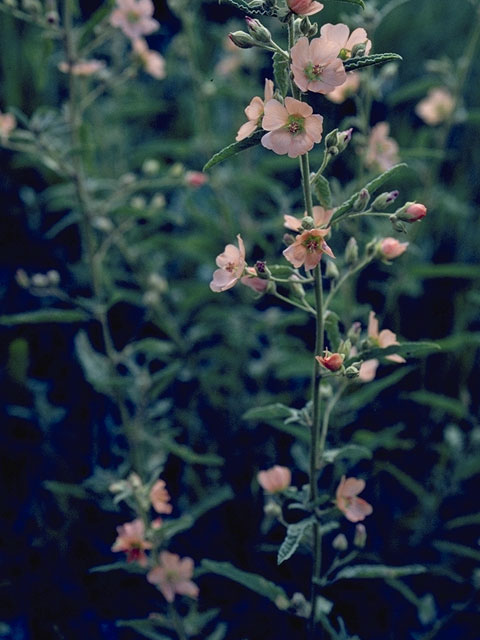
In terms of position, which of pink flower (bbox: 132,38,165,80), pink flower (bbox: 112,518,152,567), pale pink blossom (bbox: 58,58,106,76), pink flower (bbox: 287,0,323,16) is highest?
pink flower (bbox: 132,38,165,80)

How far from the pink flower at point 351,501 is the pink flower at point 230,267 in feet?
1.83

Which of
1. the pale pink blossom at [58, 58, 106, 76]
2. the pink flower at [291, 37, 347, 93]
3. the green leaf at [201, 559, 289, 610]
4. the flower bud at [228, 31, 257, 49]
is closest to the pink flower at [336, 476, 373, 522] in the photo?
the green leaf at [201, 559, 289, 610]

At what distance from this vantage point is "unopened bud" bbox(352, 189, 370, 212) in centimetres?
145

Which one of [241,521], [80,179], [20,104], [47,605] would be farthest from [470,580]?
[20,104]

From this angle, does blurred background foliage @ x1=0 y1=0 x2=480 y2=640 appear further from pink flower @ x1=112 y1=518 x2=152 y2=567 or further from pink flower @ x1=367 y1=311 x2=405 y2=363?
pink flower @ x1=367 y1=311 x2=405 y2=363

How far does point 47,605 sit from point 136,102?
2.46 m

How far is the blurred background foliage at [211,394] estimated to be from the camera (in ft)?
7.61

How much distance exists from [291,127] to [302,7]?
23cm

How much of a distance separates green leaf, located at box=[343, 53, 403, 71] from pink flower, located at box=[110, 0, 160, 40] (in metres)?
1.26

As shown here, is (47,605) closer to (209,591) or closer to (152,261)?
(209,591)

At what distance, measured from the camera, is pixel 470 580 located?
2.33 metres

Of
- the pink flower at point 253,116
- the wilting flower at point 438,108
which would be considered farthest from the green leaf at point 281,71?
the wilting flower at point 438,108

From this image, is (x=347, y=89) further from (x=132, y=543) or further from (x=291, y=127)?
(x=132, y=543)

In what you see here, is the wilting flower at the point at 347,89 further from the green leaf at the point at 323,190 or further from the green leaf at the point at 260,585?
the green leaf at the point at 260,585
